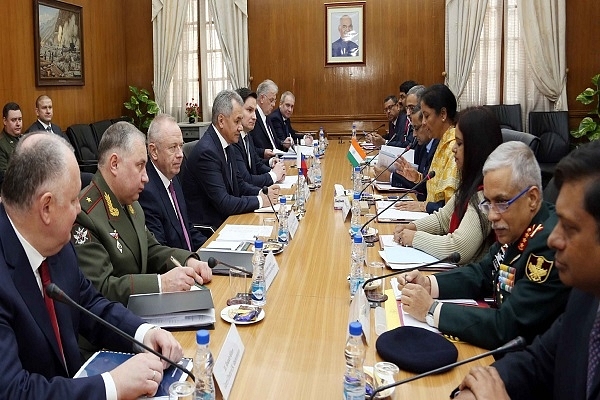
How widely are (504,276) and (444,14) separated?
6606mm

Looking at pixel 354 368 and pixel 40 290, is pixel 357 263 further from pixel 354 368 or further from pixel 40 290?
pixel 40 290

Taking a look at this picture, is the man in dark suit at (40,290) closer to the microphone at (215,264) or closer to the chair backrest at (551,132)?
the microphone at (215,264)

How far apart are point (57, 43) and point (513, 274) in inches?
257

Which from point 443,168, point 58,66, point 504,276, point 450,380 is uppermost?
point 58,66

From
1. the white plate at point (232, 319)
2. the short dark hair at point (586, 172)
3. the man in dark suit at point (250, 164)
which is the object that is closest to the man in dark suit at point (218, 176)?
the man in dark suit at point (250, 164)

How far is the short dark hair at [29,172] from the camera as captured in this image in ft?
4.36

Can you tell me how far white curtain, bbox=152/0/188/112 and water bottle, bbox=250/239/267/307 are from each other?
6780mm

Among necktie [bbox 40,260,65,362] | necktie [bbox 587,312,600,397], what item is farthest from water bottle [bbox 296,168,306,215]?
necktie [bbox 587,312,600,397]

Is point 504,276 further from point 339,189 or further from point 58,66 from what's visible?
point 58,66

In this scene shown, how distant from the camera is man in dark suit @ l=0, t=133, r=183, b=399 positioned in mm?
1252

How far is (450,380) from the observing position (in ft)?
4.63

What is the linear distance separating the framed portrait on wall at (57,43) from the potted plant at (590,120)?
6.36m

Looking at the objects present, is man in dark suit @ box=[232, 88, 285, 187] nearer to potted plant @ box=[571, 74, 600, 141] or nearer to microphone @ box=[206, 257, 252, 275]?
microphone @ box=[206, 257, 252, 275]

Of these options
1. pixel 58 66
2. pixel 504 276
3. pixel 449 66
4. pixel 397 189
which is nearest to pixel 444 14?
pixel 449 66
